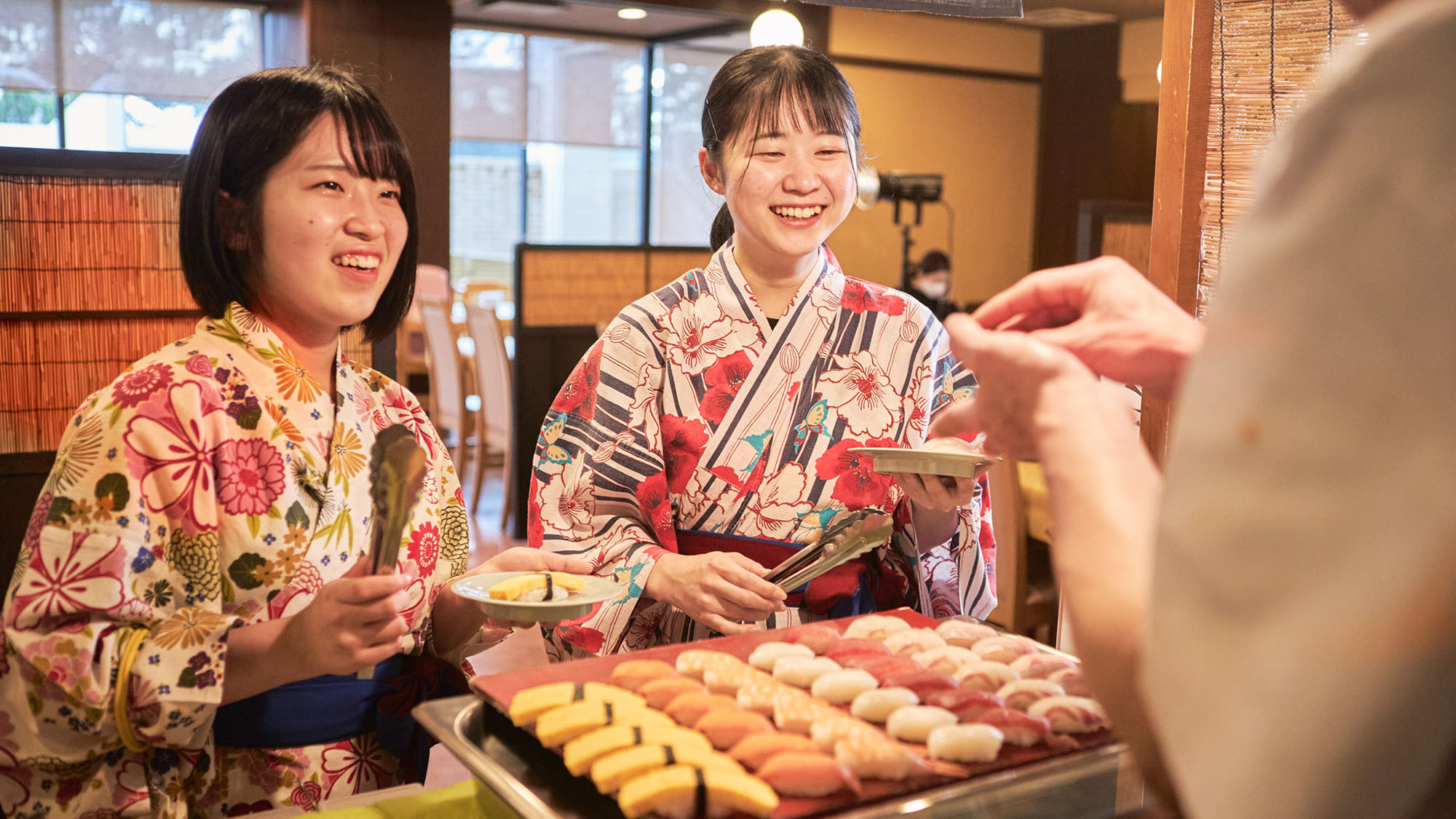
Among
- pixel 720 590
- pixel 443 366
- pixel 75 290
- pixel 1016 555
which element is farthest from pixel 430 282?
pixel 720 590

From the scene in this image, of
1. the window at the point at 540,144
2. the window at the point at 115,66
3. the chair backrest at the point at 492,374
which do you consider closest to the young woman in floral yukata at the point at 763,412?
the chair backrest at the point at 492,374

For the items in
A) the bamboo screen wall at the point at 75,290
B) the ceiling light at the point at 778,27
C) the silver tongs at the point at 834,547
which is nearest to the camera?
the silver tongs at the point at 834,547

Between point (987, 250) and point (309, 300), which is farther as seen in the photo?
point (987, 250)

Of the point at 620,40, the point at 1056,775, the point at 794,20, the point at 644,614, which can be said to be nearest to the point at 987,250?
the point at 620,40

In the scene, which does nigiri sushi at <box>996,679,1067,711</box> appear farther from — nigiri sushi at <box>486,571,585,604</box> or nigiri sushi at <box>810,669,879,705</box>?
nigiri sushi at <box>486,571,585,604</box>

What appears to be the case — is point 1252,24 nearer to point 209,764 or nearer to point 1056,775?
point 1056,775

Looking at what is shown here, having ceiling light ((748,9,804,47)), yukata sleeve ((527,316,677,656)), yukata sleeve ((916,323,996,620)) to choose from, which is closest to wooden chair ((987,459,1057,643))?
yukata sleeve ((916,323,996,620))

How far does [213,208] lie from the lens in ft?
4.44

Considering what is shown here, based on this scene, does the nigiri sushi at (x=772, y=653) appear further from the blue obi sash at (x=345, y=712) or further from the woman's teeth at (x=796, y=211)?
the woman's teeth at (x=796, y=211)

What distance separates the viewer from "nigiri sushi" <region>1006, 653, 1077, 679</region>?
1181 mm

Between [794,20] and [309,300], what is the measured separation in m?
3.52

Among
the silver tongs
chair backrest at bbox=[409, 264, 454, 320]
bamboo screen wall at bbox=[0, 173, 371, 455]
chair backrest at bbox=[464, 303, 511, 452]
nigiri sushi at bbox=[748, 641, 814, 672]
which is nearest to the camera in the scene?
nigiri sushi at bbox=[748, 641, 814, 672]

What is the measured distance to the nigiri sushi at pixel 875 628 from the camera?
130 cm

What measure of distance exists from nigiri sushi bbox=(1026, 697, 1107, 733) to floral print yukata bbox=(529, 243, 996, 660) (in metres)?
0.63
